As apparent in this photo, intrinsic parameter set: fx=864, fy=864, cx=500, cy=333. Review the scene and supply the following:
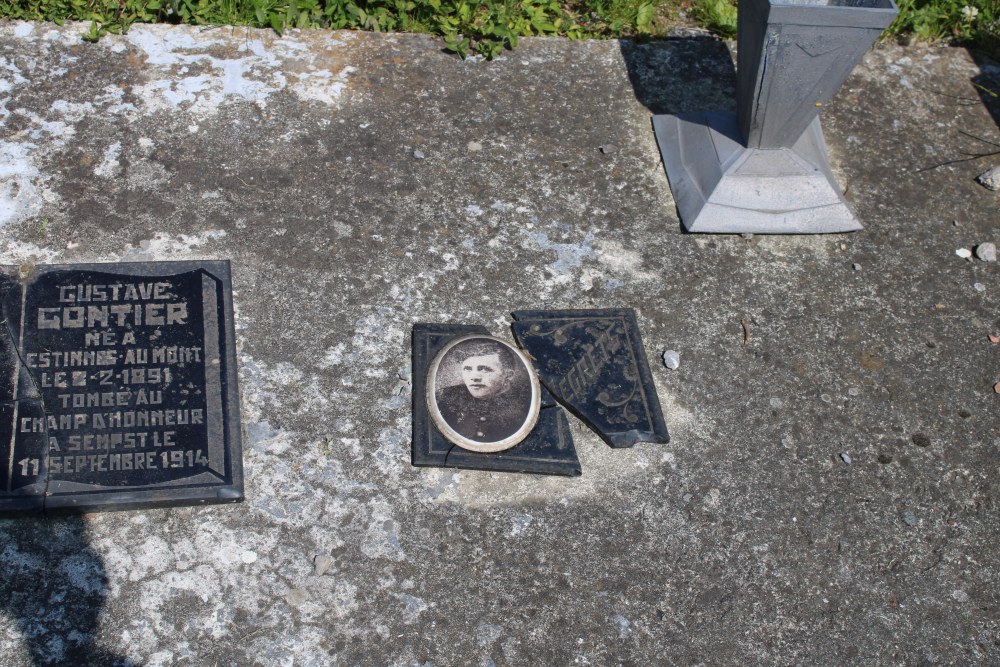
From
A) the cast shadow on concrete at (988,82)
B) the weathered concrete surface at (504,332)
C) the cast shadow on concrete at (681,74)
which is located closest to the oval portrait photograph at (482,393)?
the weathered concrete surface at (504,332)

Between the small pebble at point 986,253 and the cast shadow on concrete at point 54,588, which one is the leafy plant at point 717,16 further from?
the cast shadow on concrete at point 54,588

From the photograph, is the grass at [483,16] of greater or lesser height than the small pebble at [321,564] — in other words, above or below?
above

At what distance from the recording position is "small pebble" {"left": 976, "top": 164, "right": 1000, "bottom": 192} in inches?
124

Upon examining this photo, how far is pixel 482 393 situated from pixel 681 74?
5.59 ft

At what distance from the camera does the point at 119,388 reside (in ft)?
7.56

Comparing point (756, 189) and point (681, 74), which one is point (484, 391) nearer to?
point (756, 189)

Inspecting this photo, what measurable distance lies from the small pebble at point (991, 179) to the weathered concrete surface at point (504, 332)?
0.22 feet

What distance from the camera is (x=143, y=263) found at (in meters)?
2.51

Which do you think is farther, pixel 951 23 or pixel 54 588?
pixel 951 23

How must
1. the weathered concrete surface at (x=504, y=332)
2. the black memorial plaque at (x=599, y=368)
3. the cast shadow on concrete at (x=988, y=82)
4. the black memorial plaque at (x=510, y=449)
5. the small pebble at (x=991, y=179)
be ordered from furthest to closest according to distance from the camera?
1. the cast shadow on concrete at (x=988, y=82)
2. the small pebble at (x=991, y=179)
3. the black memorial plaque at (x=599, y=368)
4. the black memorial plaque at (x=510, y=449)
5. the weathered concrete surface at (x=504, y=332)

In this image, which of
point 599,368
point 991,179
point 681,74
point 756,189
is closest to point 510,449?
point 599,368

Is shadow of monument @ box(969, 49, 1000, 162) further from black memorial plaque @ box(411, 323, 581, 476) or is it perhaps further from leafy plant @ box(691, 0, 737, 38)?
black memorial plaque @ box(411, 323, 581, 476)

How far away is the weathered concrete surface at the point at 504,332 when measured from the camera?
2.15 m

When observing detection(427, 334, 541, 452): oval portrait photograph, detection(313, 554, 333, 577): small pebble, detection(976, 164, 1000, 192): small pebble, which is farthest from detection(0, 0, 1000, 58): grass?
detection(313, 554, 333, 577): small pebble
